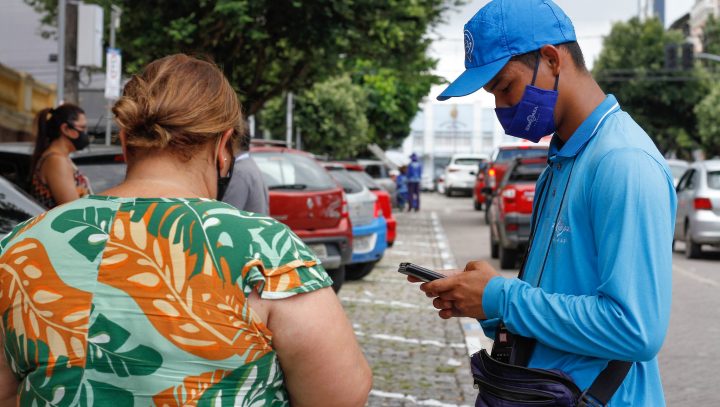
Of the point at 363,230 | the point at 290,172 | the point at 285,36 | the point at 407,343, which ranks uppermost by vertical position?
the point at 285,36

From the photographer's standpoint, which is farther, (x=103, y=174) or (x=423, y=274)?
(x=103, y=174)

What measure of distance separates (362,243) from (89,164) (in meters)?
6.15

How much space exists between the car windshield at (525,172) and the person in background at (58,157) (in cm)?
932

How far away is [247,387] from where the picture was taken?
210 centimetres

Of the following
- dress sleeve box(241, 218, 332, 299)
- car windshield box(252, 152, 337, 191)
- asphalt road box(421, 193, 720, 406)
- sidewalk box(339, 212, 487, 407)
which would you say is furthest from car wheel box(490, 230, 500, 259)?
dress sleeve box(241, 218, 332, 299)

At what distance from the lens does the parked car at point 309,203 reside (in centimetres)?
1094

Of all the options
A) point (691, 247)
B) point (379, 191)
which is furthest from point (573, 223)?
point (691, 247)

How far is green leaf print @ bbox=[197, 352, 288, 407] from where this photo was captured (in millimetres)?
2072

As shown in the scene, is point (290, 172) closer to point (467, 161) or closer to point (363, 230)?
point (363, 230)

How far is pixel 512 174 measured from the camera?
1588 centimetres

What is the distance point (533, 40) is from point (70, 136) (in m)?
5.18

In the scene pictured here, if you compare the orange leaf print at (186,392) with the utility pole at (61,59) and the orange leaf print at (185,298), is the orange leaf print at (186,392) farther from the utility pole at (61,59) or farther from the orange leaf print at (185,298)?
the utility pole at (61,59)

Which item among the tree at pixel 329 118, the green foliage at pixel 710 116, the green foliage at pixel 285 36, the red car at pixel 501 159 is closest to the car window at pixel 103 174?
the green foliage at pixel 285 36

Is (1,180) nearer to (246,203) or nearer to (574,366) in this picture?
(246,203)
